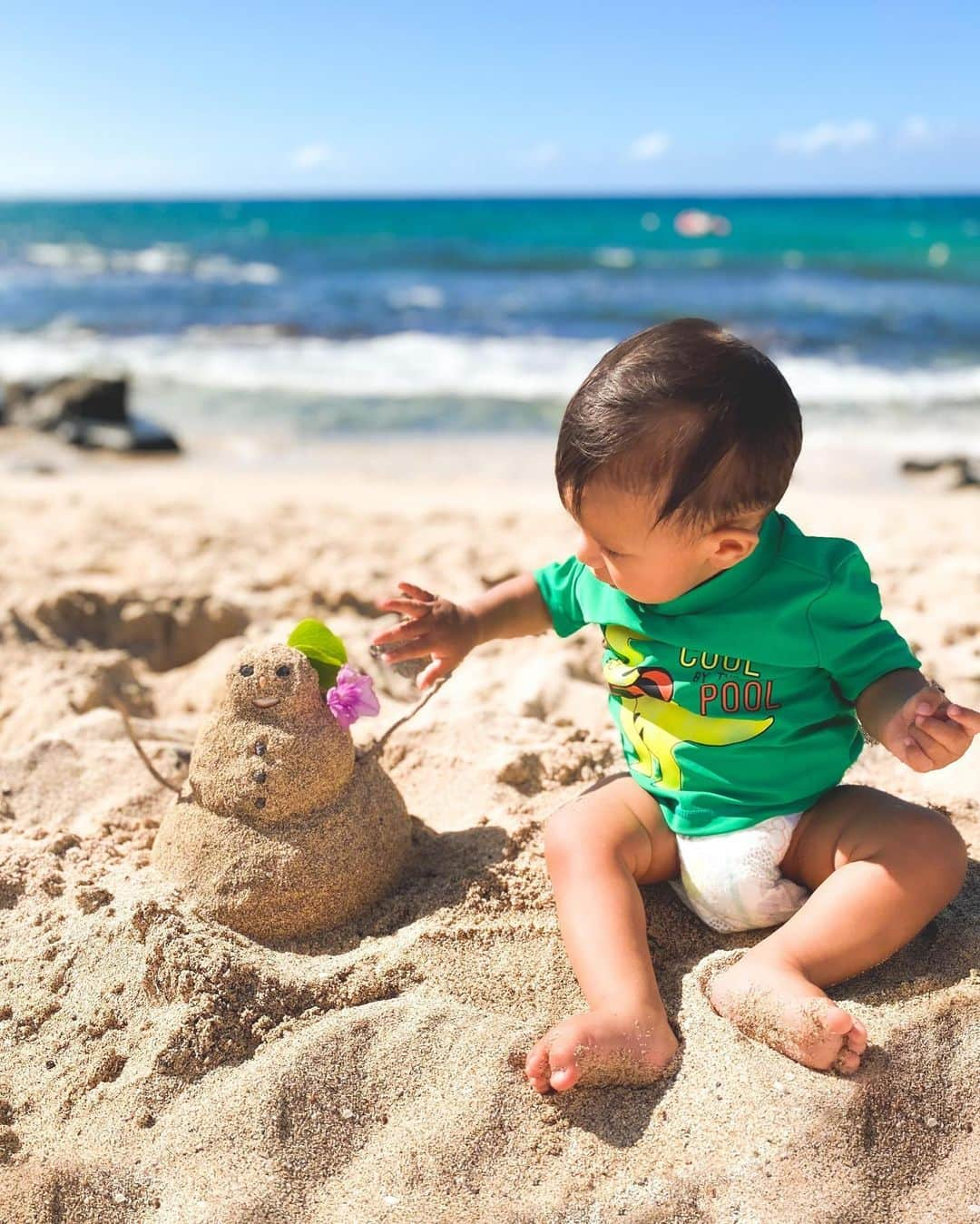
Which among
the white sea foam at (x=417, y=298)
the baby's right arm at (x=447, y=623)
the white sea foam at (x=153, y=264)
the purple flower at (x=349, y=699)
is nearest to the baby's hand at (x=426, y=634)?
the baby's right arm at (x=447, y=623)

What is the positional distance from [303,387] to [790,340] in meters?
5.87

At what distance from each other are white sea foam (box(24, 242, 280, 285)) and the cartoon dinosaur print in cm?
1919

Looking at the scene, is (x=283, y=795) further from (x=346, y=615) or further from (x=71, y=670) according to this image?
(x=346, y=615)

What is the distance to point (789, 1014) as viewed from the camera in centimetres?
168

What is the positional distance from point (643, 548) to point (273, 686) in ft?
2.35

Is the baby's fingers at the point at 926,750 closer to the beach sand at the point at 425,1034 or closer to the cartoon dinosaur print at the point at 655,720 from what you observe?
the cartoon dinosaur print at the point at 655,720

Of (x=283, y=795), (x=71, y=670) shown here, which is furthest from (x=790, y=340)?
(x=283, y=795)

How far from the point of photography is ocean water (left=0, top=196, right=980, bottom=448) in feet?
31.7

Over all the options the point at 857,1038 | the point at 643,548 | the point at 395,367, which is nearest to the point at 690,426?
the point at 643,548

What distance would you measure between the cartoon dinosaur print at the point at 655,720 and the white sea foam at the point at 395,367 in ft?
25.1

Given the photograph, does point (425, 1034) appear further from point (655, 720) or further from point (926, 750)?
point (926, 750)

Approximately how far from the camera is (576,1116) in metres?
1.66

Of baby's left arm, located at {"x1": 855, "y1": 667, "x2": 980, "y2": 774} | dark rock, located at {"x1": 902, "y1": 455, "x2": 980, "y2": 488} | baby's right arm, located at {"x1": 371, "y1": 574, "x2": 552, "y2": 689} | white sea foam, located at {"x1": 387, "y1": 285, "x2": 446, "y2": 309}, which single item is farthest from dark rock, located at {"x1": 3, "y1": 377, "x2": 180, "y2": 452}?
white sea foam, located at {"x1": 387, "y1": 285, "x2": 446, "y2": 309}

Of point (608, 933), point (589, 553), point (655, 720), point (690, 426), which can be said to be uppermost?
point (690, 426)
